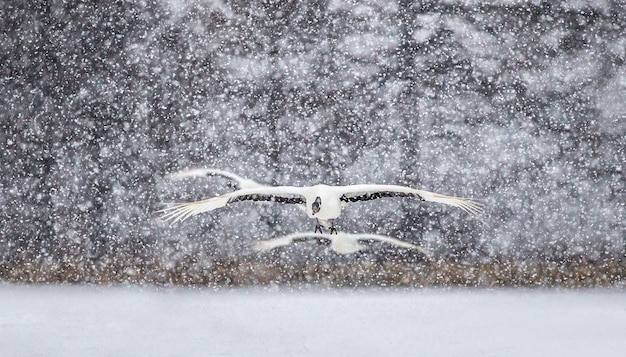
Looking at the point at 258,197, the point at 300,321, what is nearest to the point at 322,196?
the point at 258,197

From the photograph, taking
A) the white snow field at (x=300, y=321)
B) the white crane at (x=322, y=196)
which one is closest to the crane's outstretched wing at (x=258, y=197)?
the white crane at (x=322, y=196)

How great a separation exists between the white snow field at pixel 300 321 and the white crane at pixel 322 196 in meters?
0.16

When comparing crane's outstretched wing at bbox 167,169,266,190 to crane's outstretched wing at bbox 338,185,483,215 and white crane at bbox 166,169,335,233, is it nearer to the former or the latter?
white crane at bbox 166,169,335,233

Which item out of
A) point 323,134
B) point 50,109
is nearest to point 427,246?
point 323,134

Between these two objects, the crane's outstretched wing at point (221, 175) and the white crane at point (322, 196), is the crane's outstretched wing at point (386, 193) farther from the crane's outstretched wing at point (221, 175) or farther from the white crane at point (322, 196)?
the crane's outstretched wing at point (221, 175)

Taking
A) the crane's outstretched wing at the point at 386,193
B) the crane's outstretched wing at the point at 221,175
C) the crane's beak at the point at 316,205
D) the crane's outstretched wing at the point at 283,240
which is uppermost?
the crane's outstretched wing at the point at 221,175

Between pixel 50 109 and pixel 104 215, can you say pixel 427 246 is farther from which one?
pixel 50 109

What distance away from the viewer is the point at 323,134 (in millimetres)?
1071

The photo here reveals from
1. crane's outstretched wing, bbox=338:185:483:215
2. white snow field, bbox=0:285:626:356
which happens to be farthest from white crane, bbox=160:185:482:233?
white snow field, bbox=0:285:626:356

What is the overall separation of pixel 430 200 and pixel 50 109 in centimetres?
65

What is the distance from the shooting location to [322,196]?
1.00 metres

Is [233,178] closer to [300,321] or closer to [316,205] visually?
[316,205]

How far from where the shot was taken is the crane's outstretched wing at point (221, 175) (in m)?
1.02

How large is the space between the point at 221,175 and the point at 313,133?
0.17 metres
